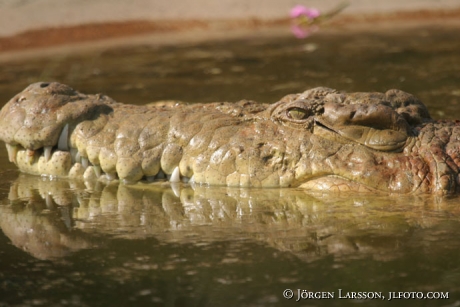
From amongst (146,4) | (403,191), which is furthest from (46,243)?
(146,4)

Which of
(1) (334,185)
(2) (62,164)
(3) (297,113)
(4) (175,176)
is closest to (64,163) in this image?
(2) (62,164)

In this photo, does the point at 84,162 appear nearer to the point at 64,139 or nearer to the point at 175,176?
the point at 64,139

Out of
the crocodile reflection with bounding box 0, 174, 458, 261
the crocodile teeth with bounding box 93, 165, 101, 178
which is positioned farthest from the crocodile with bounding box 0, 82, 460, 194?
the crocodile reflection with bounding box 0, 174, 458, 261

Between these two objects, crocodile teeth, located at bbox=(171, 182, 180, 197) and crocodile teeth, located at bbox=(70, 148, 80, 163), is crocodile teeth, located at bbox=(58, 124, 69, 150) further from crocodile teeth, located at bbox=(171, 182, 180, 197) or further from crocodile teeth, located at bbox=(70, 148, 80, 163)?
crocodile teeth, located at bbox=(171, 182, 180, 197)

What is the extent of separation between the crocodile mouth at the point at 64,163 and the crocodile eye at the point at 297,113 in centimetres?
76

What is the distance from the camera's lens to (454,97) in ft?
27.6

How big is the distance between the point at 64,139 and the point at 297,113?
1.56m

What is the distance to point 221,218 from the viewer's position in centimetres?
478

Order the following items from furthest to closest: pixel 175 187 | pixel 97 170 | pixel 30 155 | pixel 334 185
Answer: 1. pixel 30 155
2. pixel 97 170
3. pixel 175 187
4. pixel 334 185

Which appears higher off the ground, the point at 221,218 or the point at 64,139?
the point at 64,139

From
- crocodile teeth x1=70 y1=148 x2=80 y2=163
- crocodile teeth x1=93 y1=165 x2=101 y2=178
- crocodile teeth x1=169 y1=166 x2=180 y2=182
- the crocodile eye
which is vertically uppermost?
the crocodile eye

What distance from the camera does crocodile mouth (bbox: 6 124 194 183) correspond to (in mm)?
5340

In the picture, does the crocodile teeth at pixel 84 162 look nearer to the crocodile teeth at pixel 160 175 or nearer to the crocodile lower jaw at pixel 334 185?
the crocodile teeth at pixel 160 175

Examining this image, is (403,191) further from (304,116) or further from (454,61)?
(454,61)
